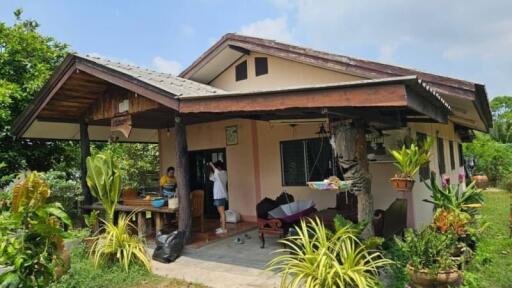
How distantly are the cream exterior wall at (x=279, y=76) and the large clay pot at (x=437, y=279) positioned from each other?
4.94 meters

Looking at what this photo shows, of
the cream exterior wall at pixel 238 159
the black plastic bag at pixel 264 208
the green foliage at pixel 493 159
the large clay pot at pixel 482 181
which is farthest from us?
the green foliage at pixel 493 159

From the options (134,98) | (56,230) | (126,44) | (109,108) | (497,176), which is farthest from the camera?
(497,176)

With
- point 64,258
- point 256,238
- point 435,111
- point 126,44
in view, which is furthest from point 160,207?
point 126,44

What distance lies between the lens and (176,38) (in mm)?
11844

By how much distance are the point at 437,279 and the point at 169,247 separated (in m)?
4.47

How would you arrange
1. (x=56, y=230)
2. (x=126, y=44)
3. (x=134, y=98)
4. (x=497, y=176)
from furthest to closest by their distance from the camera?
(x=497, y=176)
(x=126, y=44)
(x=134, y=98)
(x=56, y=230)

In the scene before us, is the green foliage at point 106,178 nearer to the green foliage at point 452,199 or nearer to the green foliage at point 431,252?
the green foliage at point 431,252

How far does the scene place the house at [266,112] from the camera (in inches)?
214

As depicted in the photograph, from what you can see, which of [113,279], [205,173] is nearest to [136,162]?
[205,173]

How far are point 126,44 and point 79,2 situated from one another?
353 centimetres

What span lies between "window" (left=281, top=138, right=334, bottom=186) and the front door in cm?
220

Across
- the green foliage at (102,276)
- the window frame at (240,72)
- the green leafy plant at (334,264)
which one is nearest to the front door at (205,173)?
the window frame at (240,72)

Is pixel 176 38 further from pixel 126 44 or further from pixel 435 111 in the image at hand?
pixel 435 111

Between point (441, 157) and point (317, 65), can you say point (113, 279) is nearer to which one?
point (317, 65)
